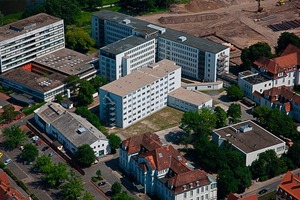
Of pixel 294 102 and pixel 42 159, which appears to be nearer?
pixel 42 159

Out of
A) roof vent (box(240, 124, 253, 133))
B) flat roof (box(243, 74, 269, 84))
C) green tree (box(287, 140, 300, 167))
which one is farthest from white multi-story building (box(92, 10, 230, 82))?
green tree (box(287, 140, 300, 167))

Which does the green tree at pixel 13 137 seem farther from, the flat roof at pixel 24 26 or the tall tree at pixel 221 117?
the tall tree at pixel 221 117

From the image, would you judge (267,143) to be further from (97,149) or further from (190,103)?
(97,149)

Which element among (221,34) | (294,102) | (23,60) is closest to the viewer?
(294,102)

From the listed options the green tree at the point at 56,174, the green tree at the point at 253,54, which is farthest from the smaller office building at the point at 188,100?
the green tree at the point at 56,174

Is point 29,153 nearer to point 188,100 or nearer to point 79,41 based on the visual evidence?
point 188,100

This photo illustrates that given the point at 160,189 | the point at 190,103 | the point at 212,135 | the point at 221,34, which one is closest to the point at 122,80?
the point at 190,103
